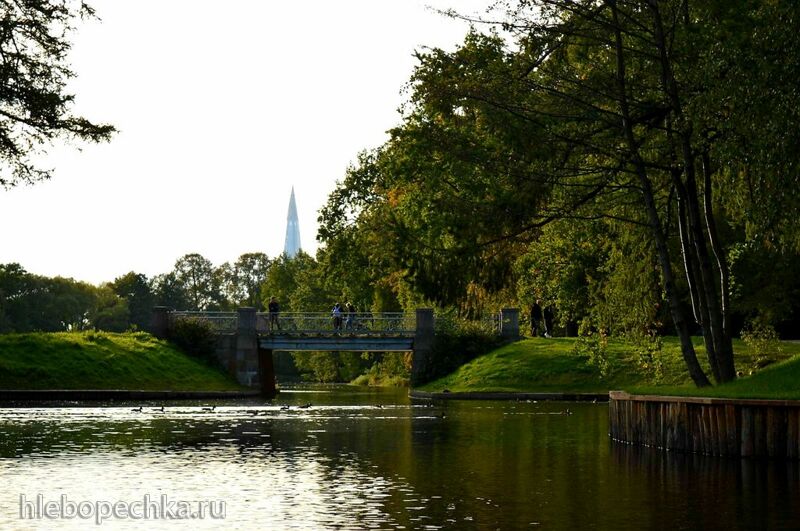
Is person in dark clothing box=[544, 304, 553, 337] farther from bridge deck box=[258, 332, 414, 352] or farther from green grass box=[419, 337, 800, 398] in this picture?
bridge deck box=[258, 332, 414, 352]

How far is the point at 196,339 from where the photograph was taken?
74250 mm

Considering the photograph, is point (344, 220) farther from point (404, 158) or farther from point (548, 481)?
point (548, 481)

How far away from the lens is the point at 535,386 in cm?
6094

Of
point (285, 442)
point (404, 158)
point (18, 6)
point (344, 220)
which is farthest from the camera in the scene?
point (344, 220)

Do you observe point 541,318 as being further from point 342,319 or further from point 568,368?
point 568,368

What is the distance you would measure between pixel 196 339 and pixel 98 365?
11.8 metres

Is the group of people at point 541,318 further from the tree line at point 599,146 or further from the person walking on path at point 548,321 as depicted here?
the tree line at point 599,146

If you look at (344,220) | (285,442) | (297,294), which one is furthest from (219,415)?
(297,294)

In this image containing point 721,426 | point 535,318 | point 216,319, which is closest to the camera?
point 721,426

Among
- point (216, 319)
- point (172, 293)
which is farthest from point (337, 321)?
point (172, 293)

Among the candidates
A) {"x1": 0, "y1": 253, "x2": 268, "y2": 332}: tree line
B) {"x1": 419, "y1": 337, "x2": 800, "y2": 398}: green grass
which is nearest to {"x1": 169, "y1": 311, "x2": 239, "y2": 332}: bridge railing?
{"x1": 419, "y1": 337, "x2": 800, "y2": 398}: green grass

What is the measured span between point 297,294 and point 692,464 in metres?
103

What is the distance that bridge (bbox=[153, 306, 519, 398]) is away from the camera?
237 feet

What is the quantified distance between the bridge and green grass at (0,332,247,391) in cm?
244
